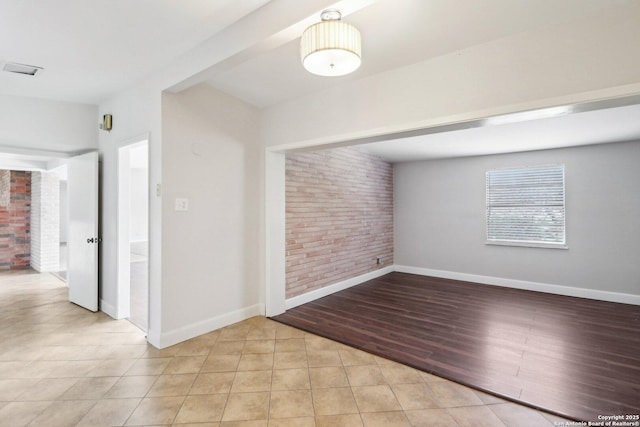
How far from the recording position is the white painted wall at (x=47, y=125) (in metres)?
3.35

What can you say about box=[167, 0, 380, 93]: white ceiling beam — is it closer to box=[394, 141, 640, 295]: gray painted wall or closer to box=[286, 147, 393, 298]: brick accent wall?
box=[286, 147, 393, 298]: brick accent wall

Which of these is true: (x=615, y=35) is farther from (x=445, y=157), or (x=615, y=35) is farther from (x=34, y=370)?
(x=34, y=370)

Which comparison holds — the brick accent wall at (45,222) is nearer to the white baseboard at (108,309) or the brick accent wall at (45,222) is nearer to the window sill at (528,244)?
the white baseboard at (108,309)

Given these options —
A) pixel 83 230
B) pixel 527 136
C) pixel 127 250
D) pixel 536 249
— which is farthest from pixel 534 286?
pixel 83 230

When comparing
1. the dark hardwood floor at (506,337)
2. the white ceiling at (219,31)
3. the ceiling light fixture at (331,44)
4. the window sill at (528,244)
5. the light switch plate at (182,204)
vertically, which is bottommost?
the dark hardwood floor at (506,337)

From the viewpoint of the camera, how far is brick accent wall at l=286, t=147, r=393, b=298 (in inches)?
161

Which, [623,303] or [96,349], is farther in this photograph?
[623,303]

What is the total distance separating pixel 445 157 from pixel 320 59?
176 inches

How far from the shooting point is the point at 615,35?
5.79 ft

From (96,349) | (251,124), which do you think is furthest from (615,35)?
(96,349)

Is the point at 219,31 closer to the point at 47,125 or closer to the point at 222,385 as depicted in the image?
the point at 222,385

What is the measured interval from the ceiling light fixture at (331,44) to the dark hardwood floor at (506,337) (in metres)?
2.37

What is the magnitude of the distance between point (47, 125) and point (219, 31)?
9.24ft

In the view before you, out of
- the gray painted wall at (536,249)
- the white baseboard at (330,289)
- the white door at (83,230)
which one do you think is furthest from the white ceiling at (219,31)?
the white baseboard at (330,289)
